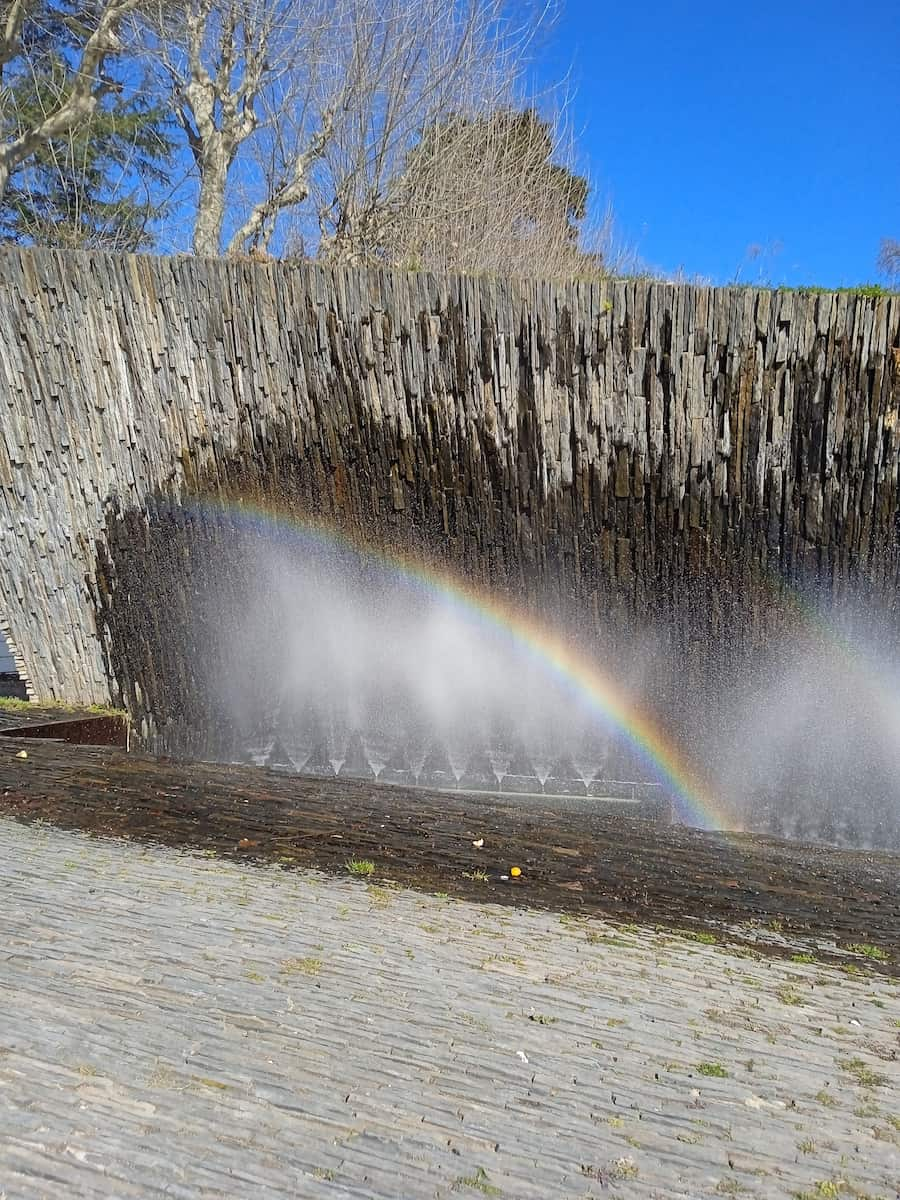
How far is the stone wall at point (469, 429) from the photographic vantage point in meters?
5.66

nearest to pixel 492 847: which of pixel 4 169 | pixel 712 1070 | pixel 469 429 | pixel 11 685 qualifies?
pixel 712 1070

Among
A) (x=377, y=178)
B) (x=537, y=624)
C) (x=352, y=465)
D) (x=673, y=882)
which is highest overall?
(x=377, y=178)

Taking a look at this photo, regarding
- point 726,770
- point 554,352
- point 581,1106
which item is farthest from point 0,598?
point 581,1106

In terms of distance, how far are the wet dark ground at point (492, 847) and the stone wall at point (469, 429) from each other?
6.35ft

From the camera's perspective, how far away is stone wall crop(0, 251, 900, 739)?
5660 millimetres

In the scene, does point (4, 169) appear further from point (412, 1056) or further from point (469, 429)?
point (412, 1056)

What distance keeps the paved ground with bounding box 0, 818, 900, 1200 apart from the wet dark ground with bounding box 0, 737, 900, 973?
1.36ft

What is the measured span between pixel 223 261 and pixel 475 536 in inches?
102

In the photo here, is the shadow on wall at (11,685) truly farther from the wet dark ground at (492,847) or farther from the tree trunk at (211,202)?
the tree trunk at (211,202)

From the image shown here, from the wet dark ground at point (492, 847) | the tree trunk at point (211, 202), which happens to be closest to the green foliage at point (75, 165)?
the tree trunk at point (211, 202)

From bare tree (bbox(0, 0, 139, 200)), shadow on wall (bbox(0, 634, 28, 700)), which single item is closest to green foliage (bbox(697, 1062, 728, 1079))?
shadow on wall (bbox(0, 634, 28, 700))

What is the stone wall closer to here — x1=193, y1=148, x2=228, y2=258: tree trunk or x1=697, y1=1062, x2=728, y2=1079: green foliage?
x1=697, y1=1062, x2=728, y2=1079: green foliage

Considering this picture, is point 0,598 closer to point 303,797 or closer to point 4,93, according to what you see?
point 303,797

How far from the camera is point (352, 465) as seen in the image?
6457 millimetres
